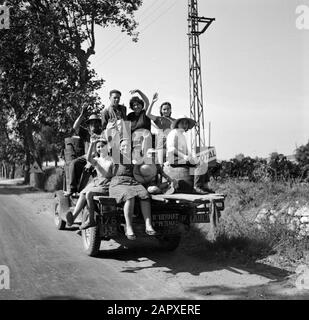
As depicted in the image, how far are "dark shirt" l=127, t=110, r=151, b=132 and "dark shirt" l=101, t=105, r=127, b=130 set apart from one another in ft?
0.92

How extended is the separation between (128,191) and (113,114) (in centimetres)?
199

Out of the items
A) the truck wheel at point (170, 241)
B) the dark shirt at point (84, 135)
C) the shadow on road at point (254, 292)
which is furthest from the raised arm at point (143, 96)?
the shadow on road at point (254, 292)

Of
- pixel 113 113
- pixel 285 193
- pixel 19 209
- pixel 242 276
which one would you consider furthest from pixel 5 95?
pixel 242 276

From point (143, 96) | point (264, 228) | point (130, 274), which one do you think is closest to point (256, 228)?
point (264, 228)

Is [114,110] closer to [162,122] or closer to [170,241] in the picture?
[162,122]

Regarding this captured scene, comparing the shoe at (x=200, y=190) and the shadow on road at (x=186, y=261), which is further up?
the shoe at (x=200, y=190)

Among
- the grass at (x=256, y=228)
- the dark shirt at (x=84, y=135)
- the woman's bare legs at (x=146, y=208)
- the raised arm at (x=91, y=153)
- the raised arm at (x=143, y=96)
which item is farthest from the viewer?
the dark shirt at (x=84, y=135)

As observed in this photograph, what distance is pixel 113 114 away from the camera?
7.78 metres

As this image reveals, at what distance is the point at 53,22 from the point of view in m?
16.2

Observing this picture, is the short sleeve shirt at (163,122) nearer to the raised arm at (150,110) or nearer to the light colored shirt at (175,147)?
the raised arm at (150,110)

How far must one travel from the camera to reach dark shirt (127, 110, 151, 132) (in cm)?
735

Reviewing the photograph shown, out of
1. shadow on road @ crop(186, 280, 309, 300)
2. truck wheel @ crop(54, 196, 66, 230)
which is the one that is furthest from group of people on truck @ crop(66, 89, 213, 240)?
truck wheel @ crop(54, 196, 66, 230)

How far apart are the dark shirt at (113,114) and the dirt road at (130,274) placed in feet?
7.54

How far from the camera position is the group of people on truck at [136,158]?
252 inches
